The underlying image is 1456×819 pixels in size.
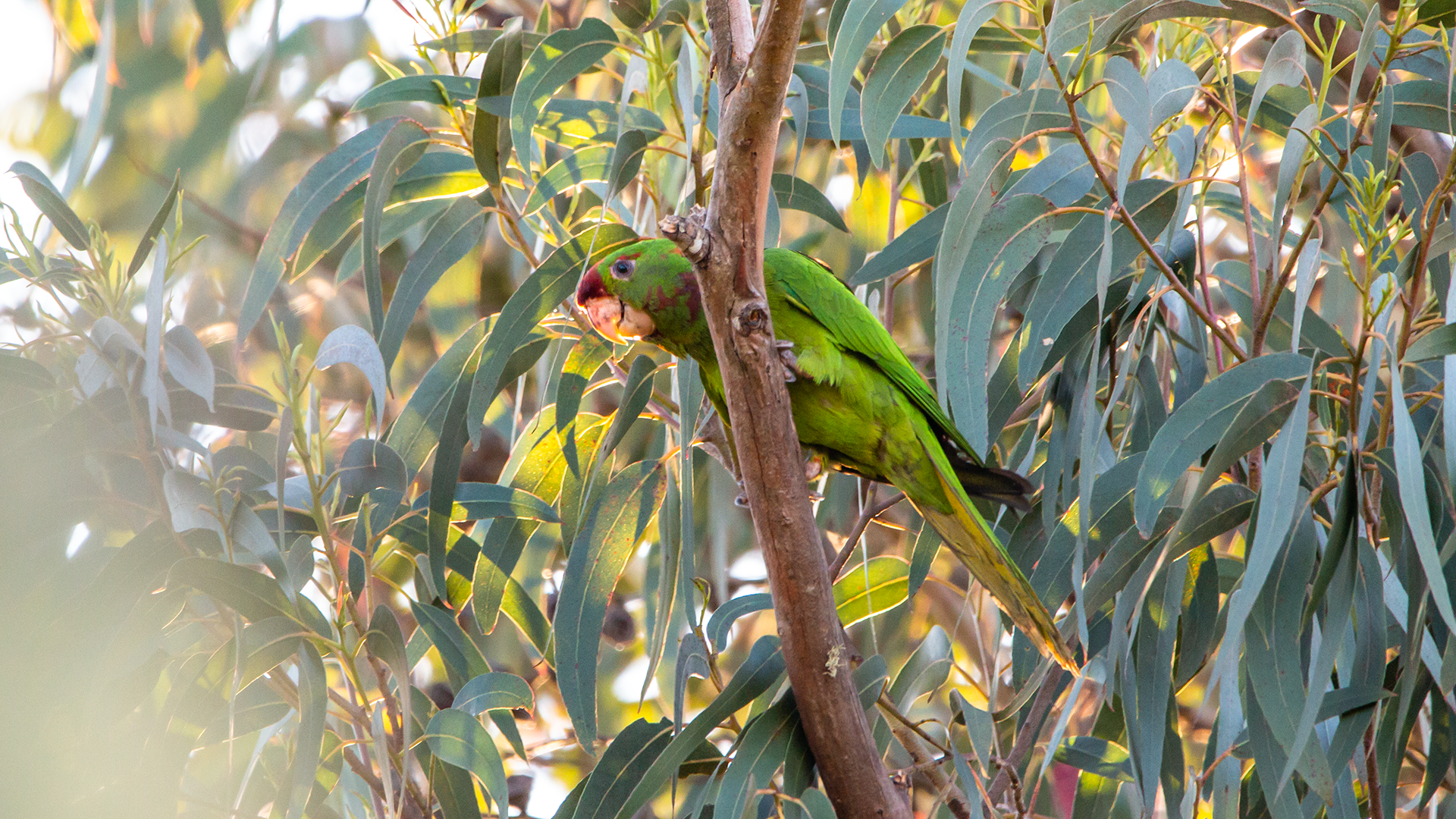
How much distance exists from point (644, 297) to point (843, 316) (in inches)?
15.1

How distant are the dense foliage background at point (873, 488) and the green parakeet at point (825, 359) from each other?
0.09 m

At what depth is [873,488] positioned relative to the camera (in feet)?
7.44

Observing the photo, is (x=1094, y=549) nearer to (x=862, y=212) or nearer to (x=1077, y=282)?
(x=1077, y=282)

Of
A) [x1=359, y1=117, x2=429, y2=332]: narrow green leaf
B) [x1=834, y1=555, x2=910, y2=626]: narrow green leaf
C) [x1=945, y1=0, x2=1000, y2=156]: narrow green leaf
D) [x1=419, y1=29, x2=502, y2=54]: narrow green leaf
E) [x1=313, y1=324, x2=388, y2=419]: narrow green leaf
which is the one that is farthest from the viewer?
[x1=834, y1=555, x2=910, y2=626]: narrow green leaf

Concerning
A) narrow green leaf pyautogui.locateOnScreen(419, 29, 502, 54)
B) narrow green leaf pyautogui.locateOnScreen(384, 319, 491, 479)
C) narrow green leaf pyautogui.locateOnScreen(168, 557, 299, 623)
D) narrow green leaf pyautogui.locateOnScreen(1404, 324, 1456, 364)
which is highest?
narrow green leaf pyautogui.locateOnScreen(419, 29, 502, 54)

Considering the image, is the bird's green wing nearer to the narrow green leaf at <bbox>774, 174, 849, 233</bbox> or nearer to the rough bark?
the narrow green leaf at <bbox>774, 174, 849, 233</bbox>

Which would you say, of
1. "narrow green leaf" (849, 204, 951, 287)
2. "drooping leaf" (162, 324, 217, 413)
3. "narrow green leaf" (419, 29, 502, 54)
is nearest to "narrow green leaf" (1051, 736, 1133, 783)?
"narrow green leaf" (849, 204, 951, 287)

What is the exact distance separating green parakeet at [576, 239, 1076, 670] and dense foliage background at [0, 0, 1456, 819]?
3.5 inches

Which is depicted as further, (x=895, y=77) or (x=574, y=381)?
(x=574, y=381)

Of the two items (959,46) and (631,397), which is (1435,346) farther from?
(631,397)

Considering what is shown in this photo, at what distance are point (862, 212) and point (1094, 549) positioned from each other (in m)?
1.31

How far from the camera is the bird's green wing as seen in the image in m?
2.14

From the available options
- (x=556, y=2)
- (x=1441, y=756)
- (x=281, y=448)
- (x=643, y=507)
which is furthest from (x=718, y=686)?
(x=556, y=2)

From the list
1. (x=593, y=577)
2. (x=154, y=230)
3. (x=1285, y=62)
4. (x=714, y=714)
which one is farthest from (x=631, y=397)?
(x=1285, y=62)
